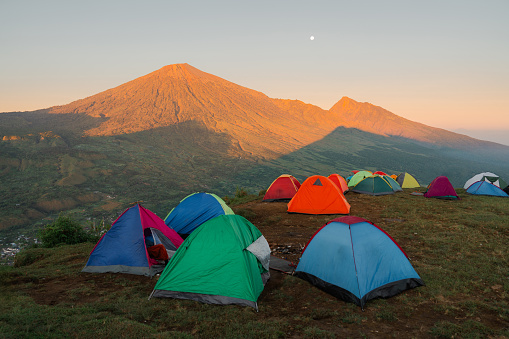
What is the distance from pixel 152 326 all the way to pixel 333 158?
440 feet

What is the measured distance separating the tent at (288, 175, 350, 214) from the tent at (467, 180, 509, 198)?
11628 millimetres

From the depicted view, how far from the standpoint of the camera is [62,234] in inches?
470

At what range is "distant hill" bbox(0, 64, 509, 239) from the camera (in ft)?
237

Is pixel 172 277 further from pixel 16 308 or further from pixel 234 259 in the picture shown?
pixel 16 308

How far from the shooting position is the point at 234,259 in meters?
5.77

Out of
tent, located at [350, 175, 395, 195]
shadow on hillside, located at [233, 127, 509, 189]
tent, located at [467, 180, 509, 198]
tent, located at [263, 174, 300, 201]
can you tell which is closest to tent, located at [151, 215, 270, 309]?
tent, located at [263, 174, 300, 201]

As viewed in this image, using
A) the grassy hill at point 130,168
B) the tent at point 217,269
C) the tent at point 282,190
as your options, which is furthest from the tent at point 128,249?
the grassy hill at point 130,168

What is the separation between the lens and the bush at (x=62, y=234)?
11.7 m

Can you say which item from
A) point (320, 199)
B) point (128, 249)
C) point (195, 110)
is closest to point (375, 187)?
point (320, 199)

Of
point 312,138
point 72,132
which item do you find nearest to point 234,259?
point 72,132

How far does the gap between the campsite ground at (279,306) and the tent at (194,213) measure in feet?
9.44

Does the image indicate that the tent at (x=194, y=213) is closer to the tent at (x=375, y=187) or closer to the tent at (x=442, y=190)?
the tent at (x=375, y=187)

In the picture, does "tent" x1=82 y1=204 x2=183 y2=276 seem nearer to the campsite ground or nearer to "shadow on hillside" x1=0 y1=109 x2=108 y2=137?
the campsite ground

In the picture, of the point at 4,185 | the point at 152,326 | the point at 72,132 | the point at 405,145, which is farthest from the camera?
the point at 405,145
